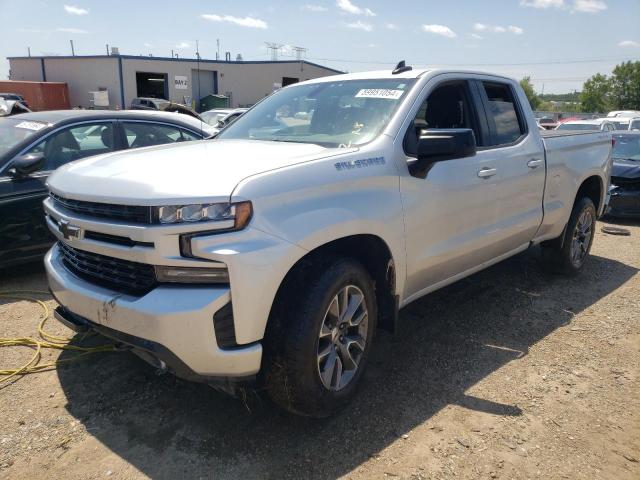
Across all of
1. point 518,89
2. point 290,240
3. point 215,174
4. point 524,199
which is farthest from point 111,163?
point 518,89

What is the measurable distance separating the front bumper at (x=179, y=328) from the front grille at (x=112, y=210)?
34 cm

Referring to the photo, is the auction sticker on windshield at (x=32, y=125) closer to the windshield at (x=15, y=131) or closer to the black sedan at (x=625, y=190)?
the windshield at (x=15, y=131)

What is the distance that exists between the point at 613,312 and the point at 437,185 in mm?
2480

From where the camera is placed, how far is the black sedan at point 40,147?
474 cm

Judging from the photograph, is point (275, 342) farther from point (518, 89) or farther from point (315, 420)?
point (518, 89)

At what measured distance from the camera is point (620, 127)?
59.1ft

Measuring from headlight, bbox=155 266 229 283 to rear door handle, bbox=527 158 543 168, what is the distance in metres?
3.09

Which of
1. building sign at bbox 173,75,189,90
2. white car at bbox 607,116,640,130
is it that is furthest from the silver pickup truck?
building sign at bbox 173,75,189,90

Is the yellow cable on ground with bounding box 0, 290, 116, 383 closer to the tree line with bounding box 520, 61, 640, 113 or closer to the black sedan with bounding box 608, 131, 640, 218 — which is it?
the black sedan with bounding box 608, 131, 640, 218

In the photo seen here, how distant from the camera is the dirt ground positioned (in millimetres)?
2605

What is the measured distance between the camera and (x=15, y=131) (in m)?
5.20

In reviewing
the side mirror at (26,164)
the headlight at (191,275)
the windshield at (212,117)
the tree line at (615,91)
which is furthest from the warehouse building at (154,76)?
the tree line at (615,91)

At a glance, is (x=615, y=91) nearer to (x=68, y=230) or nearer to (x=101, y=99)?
(x=101, y=99)

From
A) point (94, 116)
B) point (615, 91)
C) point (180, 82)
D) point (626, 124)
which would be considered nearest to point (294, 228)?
point (94, 116)
